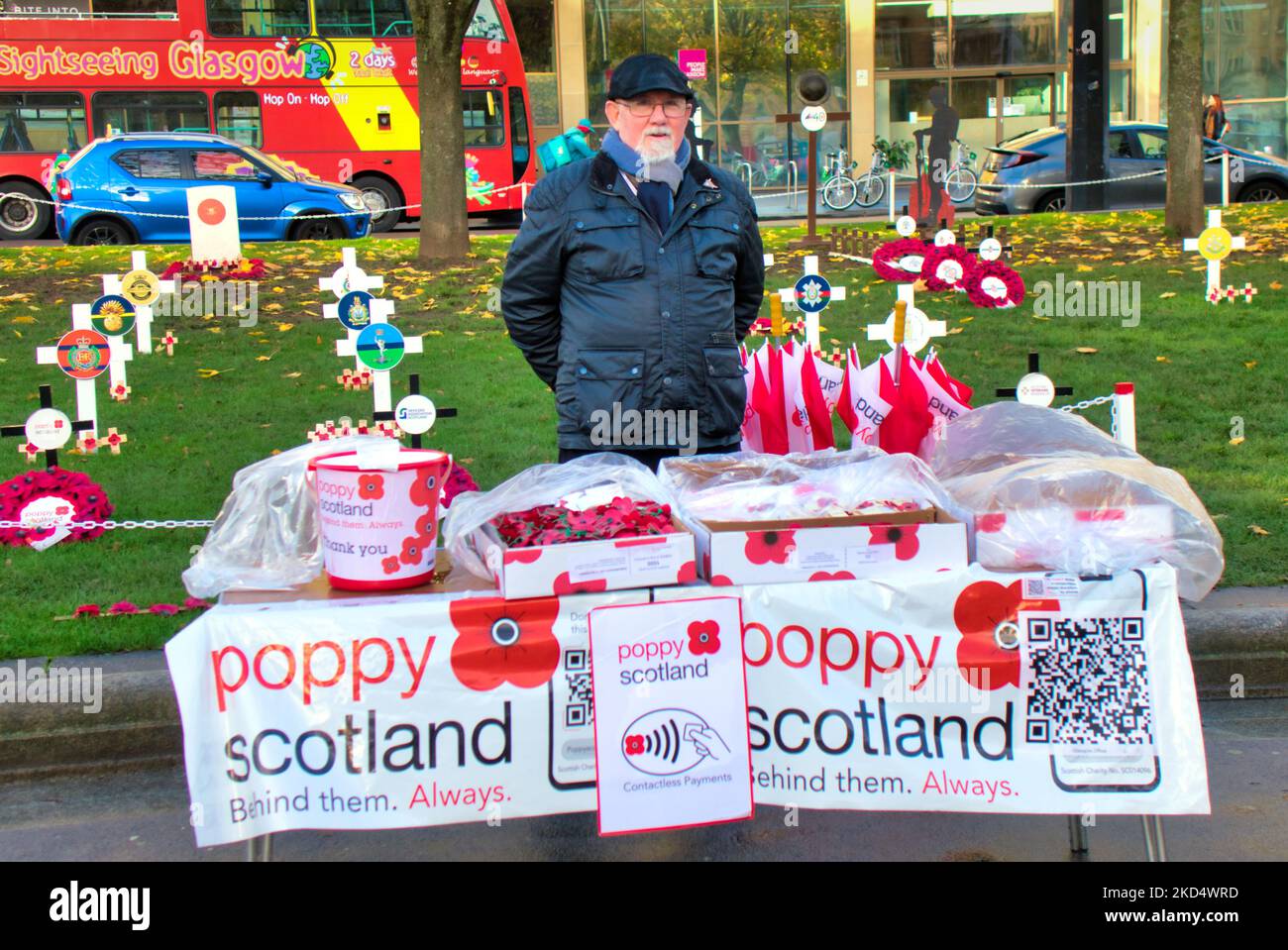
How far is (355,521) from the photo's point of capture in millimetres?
2986

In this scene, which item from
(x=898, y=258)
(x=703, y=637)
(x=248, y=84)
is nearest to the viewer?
(x=703, y=637)

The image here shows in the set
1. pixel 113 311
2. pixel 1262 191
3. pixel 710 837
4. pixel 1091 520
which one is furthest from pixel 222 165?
pixel 1091 520

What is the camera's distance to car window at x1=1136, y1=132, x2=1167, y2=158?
20188 mm

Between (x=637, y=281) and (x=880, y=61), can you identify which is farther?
(x=880, y=61)

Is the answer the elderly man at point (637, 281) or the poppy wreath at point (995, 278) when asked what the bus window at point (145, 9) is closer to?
the poppy wreath at point (995, 278)

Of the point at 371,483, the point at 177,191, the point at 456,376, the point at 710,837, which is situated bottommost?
the point at 710,837

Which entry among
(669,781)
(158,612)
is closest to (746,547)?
(669,781)

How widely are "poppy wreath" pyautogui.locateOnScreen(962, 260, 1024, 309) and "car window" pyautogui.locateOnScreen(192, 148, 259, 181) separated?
35.3 ft

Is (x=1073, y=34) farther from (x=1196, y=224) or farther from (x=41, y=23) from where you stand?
(x=41, y=23)

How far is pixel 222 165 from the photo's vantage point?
1795 centimetres

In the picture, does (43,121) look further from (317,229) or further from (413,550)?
(413,550)

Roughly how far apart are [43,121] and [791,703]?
2085 centimetres

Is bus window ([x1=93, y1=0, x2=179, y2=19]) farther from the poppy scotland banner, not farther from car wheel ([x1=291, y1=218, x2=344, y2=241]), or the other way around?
the poppy scotland banner
